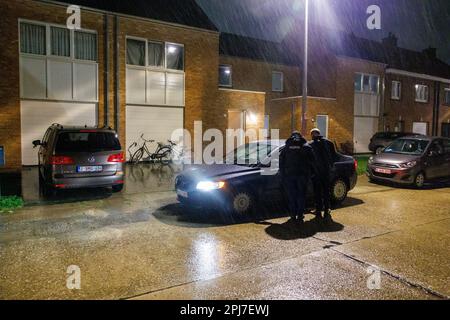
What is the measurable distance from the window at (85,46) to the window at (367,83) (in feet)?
56.0

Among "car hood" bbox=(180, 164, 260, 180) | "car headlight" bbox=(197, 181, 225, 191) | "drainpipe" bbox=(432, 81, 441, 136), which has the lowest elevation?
"car headlight" bbox=(197, 181, 225, 191)

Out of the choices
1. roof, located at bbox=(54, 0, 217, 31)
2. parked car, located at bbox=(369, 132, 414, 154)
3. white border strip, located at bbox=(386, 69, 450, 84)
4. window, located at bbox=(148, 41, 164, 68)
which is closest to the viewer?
roof, located at bbox=(54, 0, 217, 31)

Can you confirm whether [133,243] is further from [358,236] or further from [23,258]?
[358,236]

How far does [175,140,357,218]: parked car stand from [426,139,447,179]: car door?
5682 millimetres

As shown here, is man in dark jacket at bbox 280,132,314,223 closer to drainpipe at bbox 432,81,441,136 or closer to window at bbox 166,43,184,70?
window at bbox 166,43,184,70

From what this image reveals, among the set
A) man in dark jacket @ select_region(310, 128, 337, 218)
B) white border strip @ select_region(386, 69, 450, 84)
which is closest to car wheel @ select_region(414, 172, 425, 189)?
man in dark jacket @ select_region(310, 128, 337, 218)

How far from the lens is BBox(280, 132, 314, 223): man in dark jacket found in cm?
663

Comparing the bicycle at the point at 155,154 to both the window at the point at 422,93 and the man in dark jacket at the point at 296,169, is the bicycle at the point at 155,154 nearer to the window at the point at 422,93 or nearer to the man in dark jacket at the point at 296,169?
the man in dark jacket at the point at 296,169

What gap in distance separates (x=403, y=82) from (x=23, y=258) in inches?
1119

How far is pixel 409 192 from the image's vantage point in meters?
10.4

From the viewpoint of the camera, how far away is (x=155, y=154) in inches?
634

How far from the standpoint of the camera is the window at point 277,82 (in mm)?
26059

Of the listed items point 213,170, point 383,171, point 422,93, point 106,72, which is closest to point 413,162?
point 383,171
